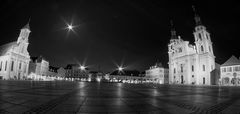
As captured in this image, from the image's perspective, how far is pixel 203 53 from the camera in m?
62.7

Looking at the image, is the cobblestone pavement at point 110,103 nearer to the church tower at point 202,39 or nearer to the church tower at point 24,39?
→ the church tower at point 202,39

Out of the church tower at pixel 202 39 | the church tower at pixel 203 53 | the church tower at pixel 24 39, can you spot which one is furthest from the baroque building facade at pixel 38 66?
the church tower at pixel 202 39

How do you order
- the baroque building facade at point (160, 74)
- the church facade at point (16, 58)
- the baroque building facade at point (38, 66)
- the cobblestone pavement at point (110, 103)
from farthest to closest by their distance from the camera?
the baroque building facade at point (160, 74) → the baroque building facade at point (38, 66) → the church facade at point (16, 58) → the cobblestone pavement at point (110, 103)

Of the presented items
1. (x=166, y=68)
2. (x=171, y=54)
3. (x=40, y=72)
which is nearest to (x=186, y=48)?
(x=171, y=54)

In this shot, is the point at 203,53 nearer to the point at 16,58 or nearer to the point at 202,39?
the point at 202,39

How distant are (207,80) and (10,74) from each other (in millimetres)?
81871

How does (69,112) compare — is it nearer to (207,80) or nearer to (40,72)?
(207,80)

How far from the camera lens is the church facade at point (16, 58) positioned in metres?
68.3

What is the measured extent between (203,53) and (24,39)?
85834mm

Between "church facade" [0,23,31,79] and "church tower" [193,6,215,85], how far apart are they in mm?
79286

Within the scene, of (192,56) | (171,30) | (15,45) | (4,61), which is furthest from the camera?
(171,30)

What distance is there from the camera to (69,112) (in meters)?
3.94

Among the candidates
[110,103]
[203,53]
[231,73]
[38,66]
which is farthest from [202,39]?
[38,66]

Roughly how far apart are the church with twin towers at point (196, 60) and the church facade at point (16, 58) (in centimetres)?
7294
